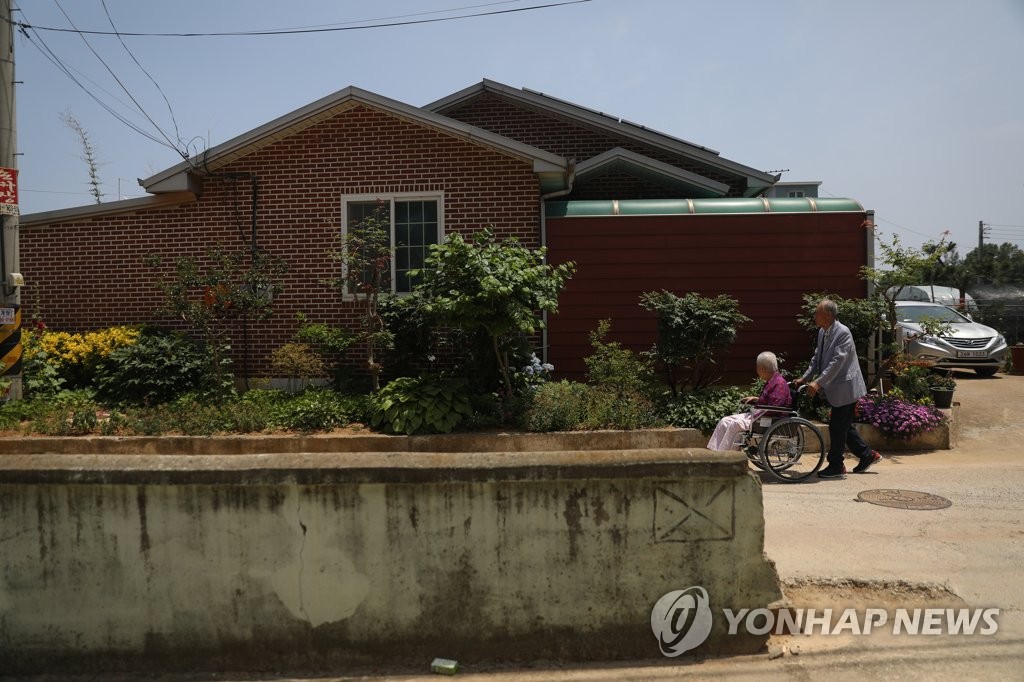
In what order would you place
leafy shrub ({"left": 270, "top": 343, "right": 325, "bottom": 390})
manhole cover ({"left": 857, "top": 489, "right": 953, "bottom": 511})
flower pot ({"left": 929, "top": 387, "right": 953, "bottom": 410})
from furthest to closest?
flower pot ({"left": 929, "top": 387, "right": 953, "bottom": 410})
leafy shrub ({"left": 270, "top": 343, "right": 325, "bottom": 390})
manhole cover ({"left": 857, "top": 489, "right": 953, "bottom": 511})

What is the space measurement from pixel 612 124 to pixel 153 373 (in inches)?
407

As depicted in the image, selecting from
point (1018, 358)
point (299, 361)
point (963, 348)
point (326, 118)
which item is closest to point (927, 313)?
point (963, 348)

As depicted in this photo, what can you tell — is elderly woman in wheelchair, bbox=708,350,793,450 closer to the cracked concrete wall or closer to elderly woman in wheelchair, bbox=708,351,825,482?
elderly woman in wheelchair, bbox=708,351,825,482

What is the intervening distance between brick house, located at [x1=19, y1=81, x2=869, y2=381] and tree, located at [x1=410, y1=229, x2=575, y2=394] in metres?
2.38

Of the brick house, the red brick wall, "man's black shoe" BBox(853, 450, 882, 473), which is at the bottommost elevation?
"man's black shoe" BBox(853, 450, 882, 473)

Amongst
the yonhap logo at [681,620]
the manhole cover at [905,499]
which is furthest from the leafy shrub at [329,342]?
the yonhap logo at [681,620]

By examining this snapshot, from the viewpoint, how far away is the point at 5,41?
9.15 meters

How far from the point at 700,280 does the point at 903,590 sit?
703cm

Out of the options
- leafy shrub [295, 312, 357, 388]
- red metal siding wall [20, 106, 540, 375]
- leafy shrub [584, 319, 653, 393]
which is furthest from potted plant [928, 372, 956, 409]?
leafy shrub [295, 312, 357, 388]

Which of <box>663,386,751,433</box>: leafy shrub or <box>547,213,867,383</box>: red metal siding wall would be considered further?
<box>547,213,867,383</box>: red metal siding wall

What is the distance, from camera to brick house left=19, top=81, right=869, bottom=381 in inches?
428

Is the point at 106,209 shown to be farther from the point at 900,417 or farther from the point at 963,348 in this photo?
the point at 963,348

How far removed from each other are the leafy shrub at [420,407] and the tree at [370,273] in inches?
33.7

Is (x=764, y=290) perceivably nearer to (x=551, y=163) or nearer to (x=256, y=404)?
(x=551, y=163)
